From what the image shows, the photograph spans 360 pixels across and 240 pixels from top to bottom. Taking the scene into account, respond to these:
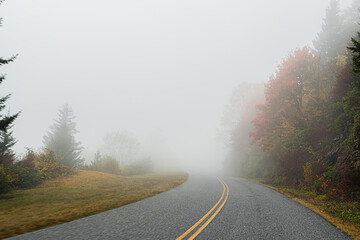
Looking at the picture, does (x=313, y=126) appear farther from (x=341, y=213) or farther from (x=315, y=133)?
(x=341, y=213)

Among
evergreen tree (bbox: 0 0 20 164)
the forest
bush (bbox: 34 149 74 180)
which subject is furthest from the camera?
bush (bbox: 34 149 74 180)

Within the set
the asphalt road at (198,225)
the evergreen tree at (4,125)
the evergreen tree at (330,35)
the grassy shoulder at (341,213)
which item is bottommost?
the grassy shoulder at (341,213)

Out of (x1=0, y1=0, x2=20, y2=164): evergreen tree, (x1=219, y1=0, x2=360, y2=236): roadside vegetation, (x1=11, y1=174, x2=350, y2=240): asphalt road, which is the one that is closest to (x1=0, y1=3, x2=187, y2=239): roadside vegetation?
(x1=0, y1=0, x2=20, y2=164): evergreen tree

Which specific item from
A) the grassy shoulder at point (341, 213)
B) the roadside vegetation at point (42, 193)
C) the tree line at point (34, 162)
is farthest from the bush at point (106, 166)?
the grassy shoulder at point (341, 213)

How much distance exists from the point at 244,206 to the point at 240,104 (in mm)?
37272

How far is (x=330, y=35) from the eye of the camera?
31.3 meters

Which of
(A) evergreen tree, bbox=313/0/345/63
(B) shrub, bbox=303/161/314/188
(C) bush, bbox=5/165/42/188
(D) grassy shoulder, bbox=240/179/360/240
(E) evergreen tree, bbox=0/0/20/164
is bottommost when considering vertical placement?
(D) grassy shoulder, bbox=240/179/360/240

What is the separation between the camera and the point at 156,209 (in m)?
7.59

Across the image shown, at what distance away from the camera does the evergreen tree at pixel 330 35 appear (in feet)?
95.0

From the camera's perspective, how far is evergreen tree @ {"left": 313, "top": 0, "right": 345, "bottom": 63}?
95.0ft

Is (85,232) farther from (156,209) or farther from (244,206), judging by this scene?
(244,206)

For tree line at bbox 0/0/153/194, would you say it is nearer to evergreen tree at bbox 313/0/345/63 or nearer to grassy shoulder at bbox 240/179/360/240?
grassy shoulder at bbox 240/179/360/240

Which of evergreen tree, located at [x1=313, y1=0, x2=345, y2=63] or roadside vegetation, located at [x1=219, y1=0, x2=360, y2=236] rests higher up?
evergreen tree, located at [x1=313, y1=0, x2=345, y2=63]

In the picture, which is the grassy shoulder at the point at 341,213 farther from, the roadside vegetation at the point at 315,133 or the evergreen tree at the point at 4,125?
the evergreen tree at the point at 4,125
